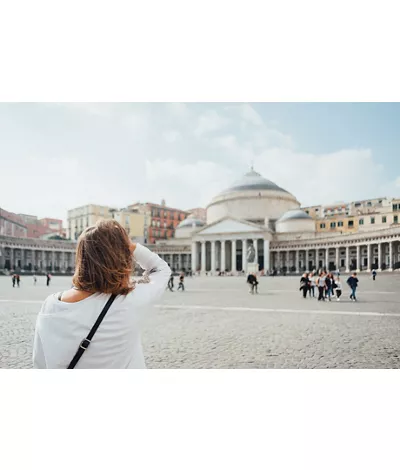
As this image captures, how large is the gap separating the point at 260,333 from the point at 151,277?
3.28 meters

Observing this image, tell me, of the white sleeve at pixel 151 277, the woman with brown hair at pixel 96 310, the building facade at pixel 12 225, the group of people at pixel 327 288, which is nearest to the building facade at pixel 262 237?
the building facade at pixel 12 225

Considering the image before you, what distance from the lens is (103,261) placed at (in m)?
1.47

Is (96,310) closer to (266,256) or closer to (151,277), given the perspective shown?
(151,277)

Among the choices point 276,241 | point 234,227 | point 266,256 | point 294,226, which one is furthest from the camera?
point 266,256

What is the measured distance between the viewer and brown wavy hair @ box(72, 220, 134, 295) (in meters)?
1.45

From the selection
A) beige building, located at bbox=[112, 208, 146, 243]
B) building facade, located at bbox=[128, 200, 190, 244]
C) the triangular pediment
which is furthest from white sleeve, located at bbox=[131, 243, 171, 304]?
the triangular pediment

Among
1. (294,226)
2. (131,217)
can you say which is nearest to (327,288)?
(131,217)

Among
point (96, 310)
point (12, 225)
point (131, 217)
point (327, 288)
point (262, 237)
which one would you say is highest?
point (262, 237)

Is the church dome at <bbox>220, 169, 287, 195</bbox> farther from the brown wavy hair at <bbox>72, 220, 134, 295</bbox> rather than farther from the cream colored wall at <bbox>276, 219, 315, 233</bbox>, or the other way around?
the cream colored wall at <bbox>276, 219, 315, 233</bbox>
